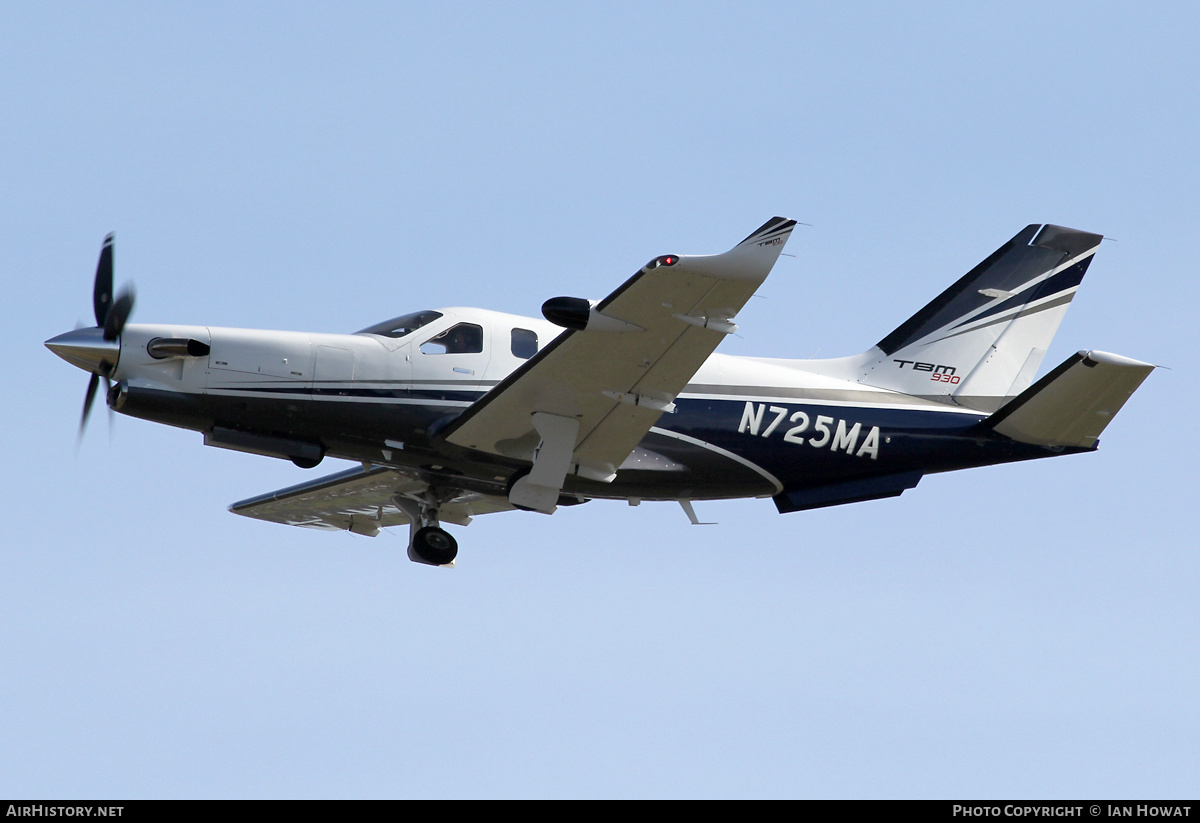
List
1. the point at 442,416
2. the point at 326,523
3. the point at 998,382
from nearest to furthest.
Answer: the point at 442,416
the point at 998,382
the point at 326,523

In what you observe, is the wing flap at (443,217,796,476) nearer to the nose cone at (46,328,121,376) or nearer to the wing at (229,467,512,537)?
the wing at (229,467,512,537)

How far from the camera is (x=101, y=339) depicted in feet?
57.8

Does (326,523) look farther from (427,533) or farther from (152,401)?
(152,401)

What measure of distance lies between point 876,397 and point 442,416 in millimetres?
6700

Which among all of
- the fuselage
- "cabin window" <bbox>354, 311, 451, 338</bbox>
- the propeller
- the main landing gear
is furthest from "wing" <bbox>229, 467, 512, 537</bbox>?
the propeller

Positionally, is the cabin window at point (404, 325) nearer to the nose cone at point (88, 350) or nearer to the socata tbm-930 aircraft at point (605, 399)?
the socata tbm-930 aircraft at point (605, 399)

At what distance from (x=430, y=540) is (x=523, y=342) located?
12.4ft

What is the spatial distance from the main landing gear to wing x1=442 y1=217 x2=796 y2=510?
8.51 feet

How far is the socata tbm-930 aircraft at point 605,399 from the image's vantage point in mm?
16750

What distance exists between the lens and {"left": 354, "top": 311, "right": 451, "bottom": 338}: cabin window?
1852 centimetres

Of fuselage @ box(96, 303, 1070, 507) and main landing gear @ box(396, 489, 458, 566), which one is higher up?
fuselage @ box(96, 303, 1070, 507)
